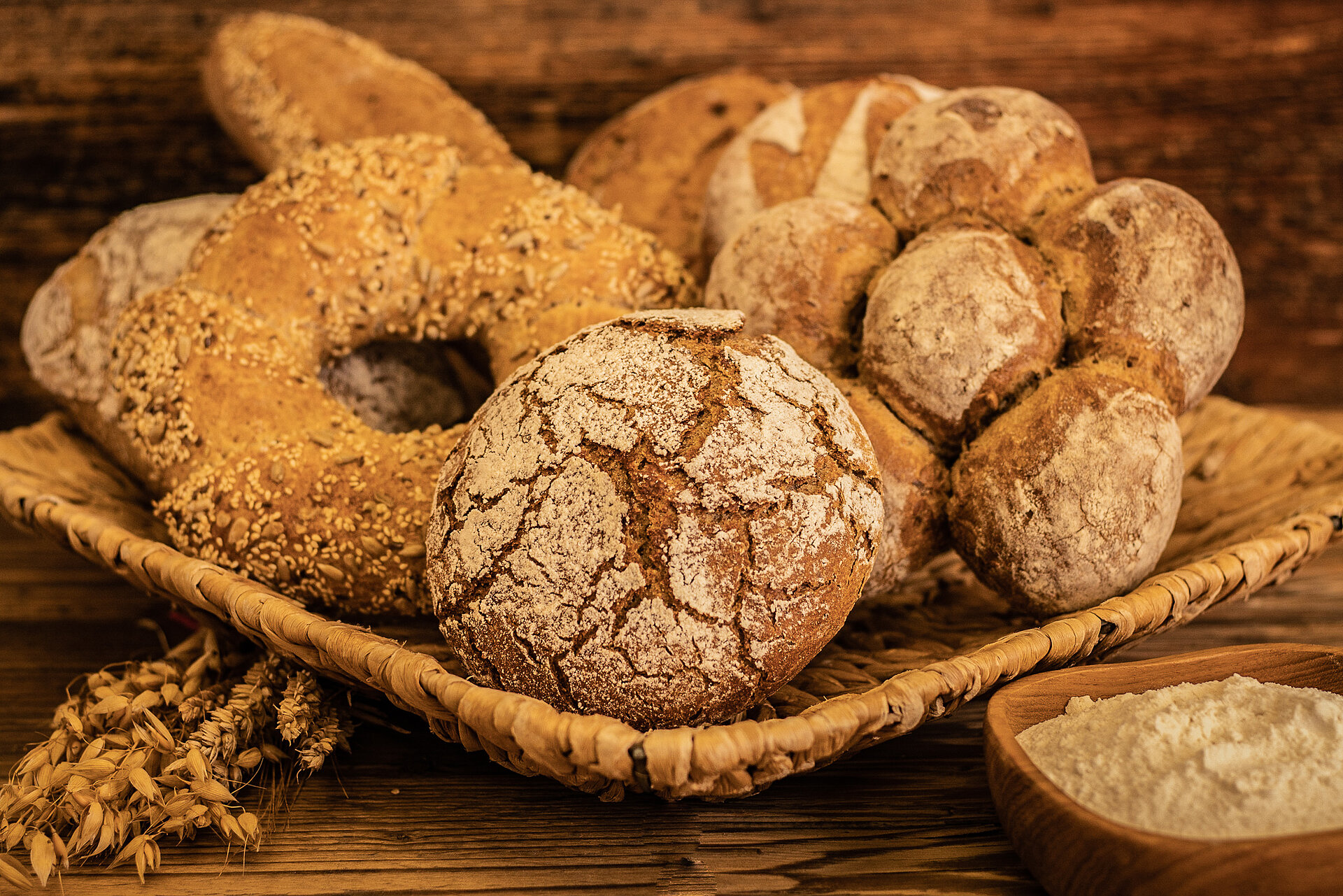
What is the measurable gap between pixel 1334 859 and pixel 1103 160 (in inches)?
86.0

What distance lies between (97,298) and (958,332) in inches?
65.9

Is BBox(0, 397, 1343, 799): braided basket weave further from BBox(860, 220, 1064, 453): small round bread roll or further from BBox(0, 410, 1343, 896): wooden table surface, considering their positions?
BBox(860, 220, 1064, 453): small round bread roll

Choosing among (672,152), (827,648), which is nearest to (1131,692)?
(827,648)

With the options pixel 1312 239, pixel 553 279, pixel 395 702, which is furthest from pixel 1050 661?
pixel 1312 239

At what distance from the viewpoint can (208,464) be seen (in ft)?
5.04

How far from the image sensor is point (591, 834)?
1.18 meters

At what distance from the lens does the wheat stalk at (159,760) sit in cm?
113

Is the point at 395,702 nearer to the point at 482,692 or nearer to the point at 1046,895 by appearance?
the point at 482,692

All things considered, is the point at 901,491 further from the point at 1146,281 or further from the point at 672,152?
the point at 672,152

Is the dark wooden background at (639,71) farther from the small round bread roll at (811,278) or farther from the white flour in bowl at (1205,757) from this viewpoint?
the white flour in bowl at (1205,757)

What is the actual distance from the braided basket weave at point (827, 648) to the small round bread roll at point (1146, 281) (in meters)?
0.30

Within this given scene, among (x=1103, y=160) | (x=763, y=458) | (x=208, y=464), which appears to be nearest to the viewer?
(x=763, y=458)

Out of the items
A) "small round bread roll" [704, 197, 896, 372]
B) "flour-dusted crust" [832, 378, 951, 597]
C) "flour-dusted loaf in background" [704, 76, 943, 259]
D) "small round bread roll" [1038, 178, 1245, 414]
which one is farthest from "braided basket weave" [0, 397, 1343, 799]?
"flour-dusted loaf in background" [704, 76, 943, 259]

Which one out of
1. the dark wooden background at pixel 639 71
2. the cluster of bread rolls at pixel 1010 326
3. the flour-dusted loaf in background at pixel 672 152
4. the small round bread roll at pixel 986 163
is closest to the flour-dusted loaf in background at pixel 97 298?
the dark wooden background at pixel 639 71
